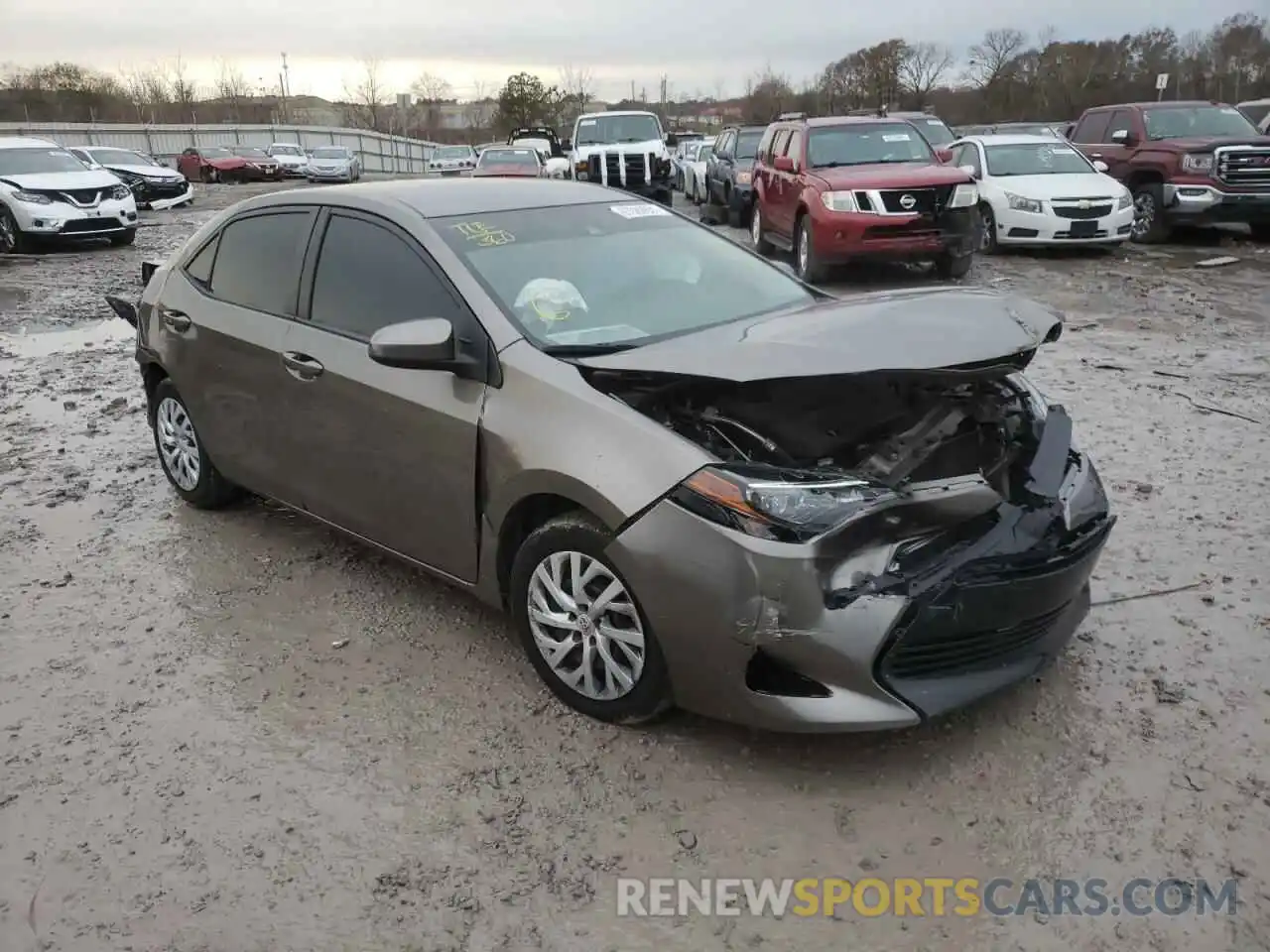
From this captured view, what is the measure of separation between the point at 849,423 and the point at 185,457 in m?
3.63

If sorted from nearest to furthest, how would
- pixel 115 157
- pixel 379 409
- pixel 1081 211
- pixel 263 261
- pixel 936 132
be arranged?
pixel 379 409, pixel 263 261, pixel 1081 211, pixel 936 132, pixel 115 157

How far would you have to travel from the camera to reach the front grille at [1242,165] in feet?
44.1

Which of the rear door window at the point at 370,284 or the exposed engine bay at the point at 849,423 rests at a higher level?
the rear door window at the point at 370,284

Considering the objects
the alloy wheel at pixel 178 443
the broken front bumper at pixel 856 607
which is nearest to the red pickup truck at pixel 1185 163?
the broken front bumper at pixel 856 607

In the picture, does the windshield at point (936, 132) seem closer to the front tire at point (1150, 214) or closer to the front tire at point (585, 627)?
the front tire at point (1150, 214)

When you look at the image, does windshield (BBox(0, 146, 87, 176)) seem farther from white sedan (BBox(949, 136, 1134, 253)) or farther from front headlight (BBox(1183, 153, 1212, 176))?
front headlight (BBox(1183, 153, 1212, 176))

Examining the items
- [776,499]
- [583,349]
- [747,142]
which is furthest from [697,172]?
[776,499]

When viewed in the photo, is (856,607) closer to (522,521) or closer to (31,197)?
(522,521)

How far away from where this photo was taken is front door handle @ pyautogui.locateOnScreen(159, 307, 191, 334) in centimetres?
499

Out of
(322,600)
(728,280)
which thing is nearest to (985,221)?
(728,280)

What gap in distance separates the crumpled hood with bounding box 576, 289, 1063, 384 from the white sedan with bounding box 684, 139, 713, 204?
64.8 ft

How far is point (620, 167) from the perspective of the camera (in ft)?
68.3

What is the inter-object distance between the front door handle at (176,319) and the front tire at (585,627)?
2.57 metres

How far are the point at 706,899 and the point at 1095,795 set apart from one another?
1.18m
